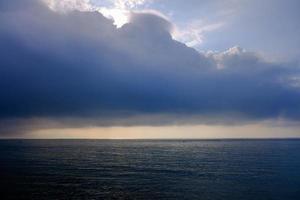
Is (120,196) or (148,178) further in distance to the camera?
(148,178)

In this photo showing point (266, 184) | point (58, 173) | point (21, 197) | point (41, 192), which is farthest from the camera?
point (58, 173)

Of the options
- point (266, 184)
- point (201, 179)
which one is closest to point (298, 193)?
point (266, 184)

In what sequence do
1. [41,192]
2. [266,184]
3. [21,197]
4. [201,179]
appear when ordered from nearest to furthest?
[21,197] < [41,192] < [266,184] < [201,179]

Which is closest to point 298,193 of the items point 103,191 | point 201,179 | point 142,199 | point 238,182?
point 238,182

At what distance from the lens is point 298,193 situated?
2584 inches

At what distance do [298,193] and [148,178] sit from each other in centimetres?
3782

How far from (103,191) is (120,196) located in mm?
6115

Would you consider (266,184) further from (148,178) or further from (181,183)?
(148,178)

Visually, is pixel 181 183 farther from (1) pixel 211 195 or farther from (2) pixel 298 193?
(2) pixel 298 193

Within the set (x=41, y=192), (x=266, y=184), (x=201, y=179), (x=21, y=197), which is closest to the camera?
(x=21, y=197)

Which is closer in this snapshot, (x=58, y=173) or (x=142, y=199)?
(x=142, y=199)

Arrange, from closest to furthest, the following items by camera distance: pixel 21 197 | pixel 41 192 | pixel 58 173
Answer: pixel 21 197, pixel 41 192, pixel 58 173

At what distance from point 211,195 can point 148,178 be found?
81.6ft

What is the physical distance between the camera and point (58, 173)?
91750 millimetres
